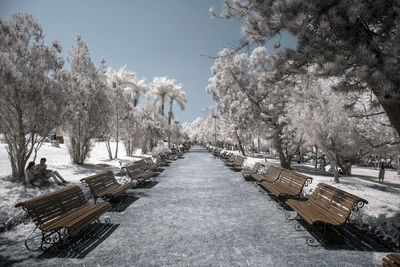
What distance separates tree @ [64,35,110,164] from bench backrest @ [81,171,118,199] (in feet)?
22.3

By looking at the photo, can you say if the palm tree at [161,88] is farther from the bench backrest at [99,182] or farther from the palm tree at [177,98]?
the bench backrest at [99,182]

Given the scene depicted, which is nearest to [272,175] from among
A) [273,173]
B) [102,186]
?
[273,173]

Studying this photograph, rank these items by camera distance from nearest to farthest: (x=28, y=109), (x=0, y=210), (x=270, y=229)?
(x=270, y=229)
(x=0, y=210)
(x=28, y=109)

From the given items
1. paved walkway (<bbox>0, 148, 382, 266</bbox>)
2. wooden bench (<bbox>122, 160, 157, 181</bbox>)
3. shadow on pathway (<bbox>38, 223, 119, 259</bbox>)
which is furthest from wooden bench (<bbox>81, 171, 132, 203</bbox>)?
wooden bench (<bbox>122, 160, 157, 181</bbox>)

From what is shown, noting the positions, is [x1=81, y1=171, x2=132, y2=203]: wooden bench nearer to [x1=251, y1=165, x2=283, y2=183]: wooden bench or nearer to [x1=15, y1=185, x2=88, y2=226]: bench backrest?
[x1=15, y1=185, x2=88, y2=226]: bench backrest

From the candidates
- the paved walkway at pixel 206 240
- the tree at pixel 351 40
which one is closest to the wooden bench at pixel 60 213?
the paved walkway at pixel 206 240

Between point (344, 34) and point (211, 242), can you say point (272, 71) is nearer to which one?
point (344, 34)

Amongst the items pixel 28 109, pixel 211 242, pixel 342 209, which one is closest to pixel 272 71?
pixel 342 209

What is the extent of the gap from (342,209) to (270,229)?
1.37 meters

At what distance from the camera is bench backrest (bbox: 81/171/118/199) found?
5504 millimetres

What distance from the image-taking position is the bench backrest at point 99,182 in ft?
18.1

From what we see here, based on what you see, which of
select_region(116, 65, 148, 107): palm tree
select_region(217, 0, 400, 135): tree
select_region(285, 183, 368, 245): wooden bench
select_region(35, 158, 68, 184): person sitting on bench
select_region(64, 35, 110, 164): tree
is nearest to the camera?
select_region(217, 0, 400, 135): tree

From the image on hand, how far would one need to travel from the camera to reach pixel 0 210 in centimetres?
471

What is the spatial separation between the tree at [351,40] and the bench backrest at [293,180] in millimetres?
2389
